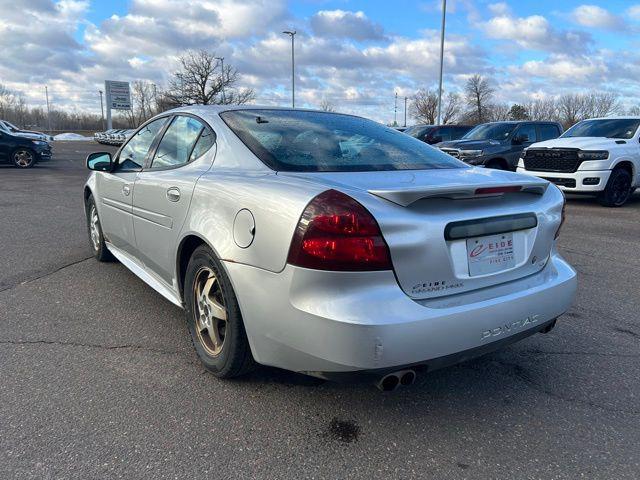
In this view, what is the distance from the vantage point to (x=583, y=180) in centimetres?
980

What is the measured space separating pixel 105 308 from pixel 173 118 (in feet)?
5.13

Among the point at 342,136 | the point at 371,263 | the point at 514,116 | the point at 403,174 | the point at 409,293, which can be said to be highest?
the point at 514,116

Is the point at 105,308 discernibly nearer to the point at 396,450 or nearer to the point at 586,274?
the point at 396,450

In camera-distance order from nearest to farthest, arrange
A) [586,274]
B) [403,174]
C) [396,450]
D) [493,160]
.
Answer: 1. [396,450]
2. [403,174]
3. [586,274]
4. [493,160]

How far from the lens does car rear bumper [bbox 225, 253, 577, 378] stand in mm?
2057

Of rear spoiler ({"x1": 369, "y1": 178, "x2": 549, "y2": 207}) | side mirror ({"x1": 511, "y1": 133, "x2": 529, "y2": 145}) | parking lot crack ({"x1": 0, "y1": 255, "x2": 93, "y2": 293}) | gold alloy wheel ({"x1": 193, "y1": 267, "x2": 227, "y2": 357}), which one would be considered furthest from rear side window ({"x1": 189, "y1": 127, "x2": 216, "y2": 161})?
side mirror ({"x1": 511, "y1": 133, "x2": 529, "y2": 145})

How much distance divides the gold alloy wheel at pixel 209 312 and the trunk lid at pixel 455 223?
81 cm

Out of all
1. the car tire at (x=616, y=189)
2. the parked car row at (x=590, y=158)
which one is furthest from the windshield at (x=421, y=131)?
the car tire at (x=616, y=189)

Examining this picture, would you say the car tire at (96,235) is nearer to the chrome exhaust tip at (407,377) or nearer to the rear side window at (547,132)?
the chrome exhaust tip at (407,377)

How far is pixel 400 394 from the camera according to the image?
9.01 ft

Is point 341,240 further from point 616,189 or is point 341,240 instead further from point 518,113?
point 518,113

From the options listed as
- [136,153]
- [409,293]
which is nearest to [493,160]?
[136,153]

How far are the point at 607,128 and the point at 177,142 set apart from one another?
1036 cm

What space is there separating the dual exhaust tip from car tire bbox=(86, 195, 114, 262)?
3.69m
